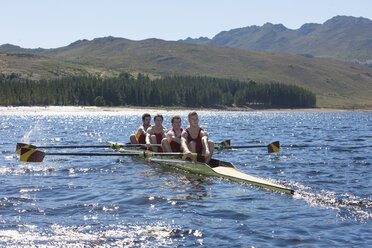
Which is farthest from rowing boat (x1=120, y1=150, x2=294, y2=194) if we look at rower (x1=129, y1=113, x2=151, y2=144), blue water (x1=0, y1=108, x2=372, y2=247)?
rower (x1=129, y1=113, x2=151, y2=144)

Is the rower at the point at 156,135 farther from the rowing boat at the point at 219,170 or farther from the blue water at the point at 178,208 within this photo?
the blue water at the point at 178,208

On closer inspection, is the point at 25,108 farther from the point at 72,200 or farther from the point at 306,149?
the point at 72,200

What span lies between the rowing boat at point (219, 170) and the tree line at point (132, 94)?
12259 centimetres

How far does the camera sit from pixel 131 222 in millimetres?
11438

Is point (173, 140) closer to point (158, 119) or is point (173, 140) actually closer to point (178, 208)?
point (158, 119)

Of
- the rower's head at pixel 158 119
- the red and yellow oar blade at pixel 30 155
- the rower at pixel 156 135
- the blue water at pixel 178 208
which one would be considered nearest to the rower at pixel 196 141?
the blue water at pixel 178 208

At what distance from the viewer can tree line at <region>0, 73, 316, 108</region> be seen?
456 feet

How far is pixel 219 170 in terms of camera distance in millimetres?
17594

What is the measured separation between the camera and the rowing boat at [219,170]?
14973 mm

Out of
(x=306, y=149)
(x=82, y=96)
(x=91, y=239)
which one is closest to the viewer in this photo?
(x=91, y=239)

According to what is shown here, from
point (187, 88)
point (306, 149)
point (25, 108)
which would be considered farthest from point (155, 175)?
point (187, 88)

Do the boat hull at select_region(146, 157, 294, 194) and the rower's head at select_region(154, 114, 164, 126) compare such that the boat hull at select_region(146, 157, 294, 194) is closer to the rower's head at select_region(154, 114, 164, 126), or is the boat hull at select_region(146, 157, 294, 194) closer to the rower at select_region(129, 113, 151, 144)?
the rower's head at select_region(154, 114, 164, 126)

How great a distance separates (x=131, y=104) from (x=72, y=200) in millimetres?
148542

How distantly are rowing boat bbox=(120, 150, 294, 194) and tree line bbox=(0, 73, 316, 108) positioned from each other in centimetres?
12259
